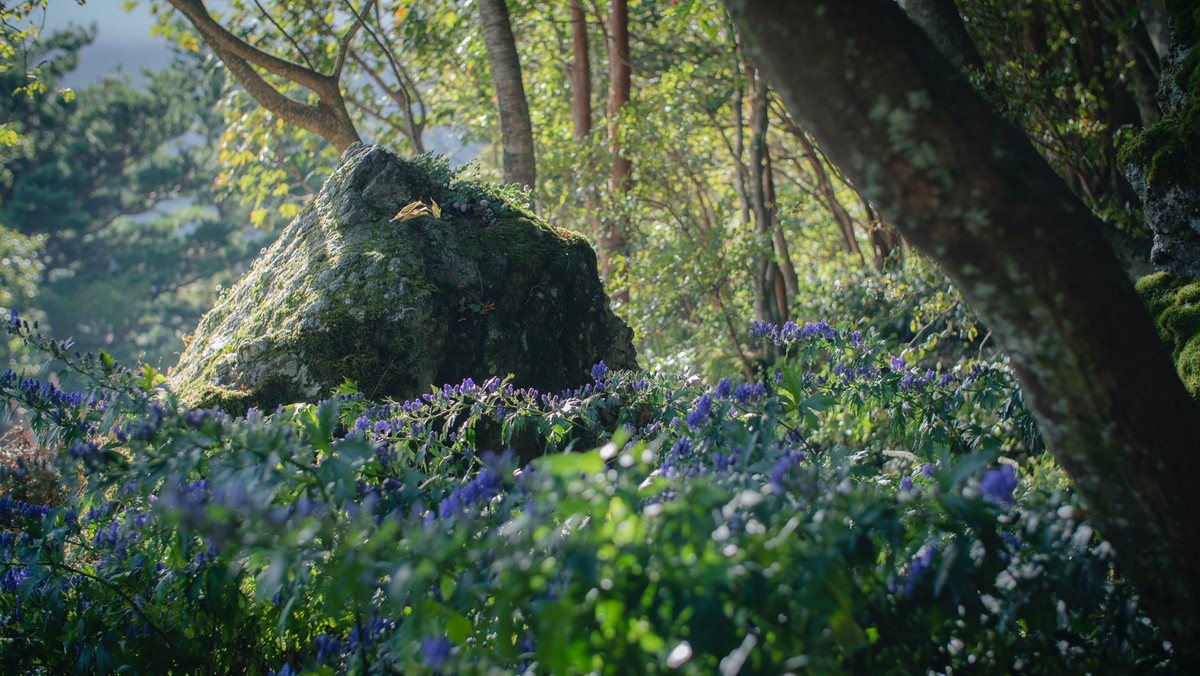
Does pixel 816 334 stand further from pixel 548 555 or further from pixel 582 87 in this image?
pixel 582 87

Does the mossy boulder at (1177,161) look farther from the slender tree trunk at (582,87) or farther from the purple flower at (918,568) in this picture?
the slender tree trunk at (582,87)

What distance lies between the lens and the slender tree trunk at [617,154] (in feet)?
30.9

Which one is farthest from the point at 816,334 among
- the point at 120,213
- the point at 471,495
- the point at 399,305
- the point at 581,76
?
the point at 120,213

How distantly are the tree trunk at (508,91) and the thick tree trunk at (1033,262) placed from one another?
5.42 meters

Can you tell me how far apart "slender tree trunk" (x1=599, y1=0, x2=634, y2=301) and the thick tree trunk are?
296 inches

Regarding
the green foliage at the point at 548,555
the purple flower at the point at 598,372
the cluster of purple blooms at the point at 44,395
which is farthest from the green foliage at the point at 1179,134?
the cluster of purple blooms at the point at 44,395

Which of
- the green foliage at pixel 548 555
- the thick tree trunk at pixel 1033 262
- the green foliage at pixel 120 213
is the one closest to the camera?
the green foliage at pixel 548 555

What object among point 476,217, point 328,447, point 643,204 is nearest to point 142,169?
point 643,204

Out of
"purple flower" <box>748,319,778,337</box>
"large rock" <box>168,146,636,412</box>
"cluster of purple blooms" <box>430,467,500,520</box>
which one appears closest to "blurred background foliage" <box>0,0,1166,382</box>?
"large rock" <box>168,146,636,412</box>

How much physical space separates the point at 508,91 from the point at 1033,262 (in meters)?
5.85

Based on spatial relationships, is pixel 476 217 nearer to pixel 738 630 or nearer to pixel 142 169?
pixel 738 630

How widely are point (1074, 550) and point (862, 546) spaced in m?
0.68

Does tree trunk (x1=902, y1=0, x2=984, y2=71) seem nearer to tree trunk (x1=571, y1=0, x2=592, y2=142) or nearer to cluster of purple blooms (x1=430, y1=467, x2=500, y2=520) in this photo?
cluster of purple blooms (x1=430, y1=467, x2=500, y2=520)

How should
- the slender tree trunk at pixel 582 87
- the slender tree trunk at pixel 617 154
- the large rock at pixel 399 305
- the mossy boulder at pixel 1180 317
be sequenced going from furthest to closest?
the slender tree trunk at pixel 582 87 → the slender tree trunk at pixel 617 154 → the large rock at pixel 399 305 → the mossy boulder at pixel 1180 317
